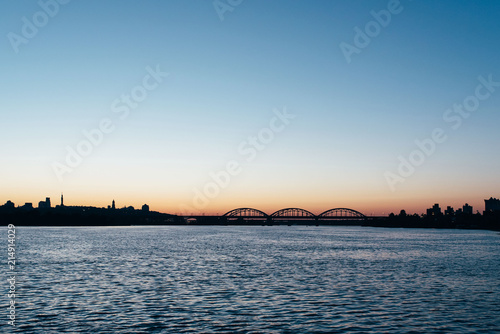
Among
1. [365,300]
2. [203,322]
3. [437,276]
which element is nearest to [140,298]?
[203,322]

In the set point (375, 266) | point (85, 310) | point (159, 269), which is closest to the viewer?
point (85, 310)

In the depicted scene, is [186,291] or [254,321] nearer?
[254,321]

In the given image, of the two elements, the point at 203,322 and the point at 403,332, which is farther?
the point at 203,322

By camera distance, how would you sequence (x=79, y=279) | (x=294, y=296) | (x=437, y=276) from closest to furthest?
(x=294, y=296) → (x=79, y=279) → (x=437, y=276)

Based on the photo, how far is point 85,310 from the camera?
32844mm

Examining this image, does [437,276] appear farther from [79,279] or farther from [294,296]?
[79,279]

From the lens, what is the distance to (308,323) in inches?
1155

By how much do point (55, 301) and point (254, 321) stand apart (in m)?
16.7

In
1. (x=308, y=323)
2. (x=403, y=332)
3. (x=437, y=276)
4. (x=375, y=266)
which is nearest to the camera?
(x=403, y=332)

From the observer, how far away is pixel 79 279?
49156 mm

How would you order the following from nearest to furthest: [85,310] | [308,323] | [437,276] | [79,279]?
[308,323] < [85,310] < [79,279] < [437,276]

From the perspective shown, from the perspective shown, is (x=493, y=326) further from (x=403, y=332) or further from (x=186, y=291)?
(x=186, y=291)

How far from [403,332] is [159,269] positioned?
129ft

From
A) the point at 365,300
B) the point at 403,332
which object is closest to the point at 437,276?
the point at 365,300
